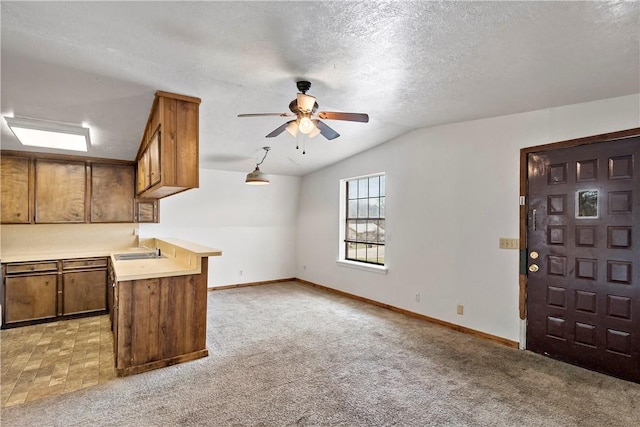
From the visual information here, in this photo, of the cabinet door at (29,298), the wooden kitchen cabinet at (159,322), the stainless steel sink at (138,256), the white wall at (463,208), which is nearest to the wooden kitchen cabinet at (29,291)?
the cabinet door at (29,298)

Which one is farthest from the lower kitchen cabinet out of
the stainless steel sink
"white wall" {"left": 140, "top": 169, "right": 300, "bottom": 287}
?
"white wall" {"left": 140, "top": 169, "right": 300, "bottom": 287}

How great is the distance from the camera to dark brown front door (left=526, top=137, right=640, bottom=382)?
2842 mm

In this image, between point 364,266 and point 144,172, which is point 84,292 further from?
point 364,266

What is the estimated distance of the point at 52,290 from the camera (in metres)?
4.39

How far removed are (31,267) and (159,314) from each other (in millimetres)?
2633

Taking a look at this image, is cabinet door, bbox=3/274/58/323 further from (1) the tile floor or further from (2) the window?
(2) the window

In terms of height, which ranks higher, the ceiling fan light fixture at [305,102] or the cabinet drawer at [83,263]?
the ceiling fan light fixture at [305,102]

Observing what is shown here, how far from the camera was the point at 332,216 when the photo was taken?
20.8ft

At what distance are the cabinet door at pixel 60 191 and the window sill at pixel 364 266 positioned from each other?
4279 millimetres

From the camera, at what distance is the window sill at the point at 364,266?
16.9ft

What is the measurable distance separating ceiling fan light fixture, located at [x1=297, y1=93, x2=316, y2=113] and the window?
2909 mm

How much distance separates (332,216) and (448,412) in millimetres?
4285

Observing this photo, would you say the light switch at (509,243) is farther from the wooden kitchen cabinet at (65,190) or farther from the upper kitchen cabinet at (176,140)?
the wooden kitchen cabinet at (65,190)

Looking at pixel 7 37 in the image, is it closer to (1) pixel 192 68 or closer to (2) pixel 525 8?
(1) pixel 192 68
